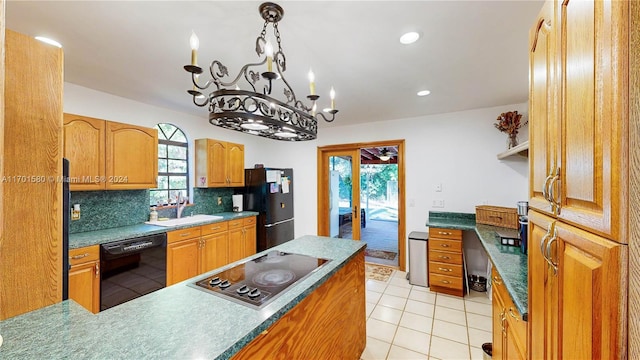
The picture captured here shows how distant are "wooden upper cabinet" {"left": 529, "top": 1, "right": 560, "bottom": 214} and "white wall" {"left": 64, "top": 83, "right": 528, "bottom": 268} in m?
2.74

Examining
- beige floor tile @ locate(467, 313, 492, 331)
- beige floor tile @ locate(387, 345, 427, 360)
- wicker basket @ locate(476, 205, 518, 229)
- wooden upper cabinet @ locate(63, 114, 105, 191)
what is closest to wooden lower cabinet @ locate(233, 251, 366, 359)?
beige floor tile @ locate(387, 345, 427, 360)

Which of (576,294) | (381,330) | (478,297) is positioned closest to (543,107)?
(576,294)

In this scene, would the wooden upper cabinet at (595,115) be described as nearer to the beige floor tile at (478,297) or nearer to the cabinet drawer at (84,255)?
the beige floor tile at (478,297)

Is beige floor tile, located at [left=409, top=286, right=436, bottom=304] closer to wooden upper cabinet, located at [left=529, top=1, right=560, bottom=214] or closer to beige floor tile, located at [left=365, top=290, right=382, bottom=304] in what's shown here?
beige floor tile, located at [left=365, top=290, right=382, bottom=304]

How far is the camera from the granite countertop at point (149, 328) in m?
0.80

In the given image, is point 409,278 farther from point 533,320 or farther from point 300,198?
point 533,320

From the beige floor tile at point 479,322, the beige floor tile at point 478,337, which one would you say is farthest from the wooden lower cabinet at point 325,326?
the beige floor tile at point 479,322

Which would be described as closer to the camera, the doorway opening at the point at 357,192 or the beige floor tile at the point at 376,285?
the beige floor tile at the point at 376,285

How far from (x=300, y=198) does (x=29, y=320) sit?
396 cm

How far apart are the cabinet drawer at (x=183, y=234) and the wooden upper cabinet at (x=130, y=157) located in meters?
0.63

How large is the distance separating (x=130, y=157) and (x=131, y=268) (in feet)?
3.98

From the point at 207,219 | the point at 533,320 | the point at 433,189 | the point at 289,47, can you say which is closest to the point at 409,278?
the point at 433,189

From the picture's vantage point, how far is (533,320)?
1003 millimetres

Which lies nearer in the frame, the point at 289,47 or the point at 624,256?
the point at 624,256
